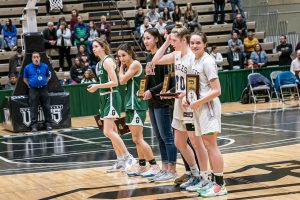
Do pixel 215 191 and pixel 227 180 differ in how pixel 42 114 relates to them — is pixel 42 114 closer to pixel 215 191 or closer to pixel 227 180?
pixel 227 180

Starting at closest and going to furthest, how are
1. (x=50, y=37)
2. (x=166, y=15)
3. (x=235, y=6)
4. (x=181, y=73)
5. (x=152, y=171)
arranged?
1. (x=181, y=73)
2. (x=152, y=171)
3. (x=50, y=37)
4. (x=166, y=15)
5. (x=235, y=6)

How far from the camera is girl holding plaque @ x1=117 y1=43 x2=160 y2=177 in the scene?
926cm

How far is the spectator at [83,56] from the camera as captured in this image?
2138 centimetres

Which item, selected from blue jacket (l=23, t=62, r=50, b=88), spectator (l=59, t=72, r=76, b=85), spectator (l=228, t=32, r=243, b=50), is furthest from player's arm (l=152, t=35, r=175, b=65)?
spectator (l=228, t=32, r=243, b=50)

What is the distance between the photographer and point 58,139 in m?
15.0

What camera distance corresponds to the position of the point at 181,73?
8.16 meters

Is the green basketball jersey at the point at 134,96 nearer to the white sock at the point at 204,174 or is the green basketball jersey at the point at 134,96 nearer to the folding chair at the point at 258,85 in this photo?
the white sock at the point at 204,174

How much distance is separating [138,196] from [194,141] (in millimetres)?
936

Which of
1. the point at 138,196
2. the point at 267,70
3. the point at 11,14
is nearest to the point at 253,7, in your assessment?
the point at 267,70

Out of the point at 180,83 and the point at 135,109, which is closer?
the point at 180,83

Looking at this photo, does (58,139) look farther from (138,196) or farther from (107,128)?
(138,196)

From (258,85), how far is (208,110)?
14.7 meters

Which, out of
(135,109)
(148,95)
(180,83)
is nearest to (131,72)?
(135,109)

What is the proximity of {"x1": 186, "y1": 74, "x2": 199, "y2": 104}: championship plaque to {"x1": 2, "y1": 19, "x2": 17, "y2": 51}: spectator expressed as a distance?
51.7 feet
